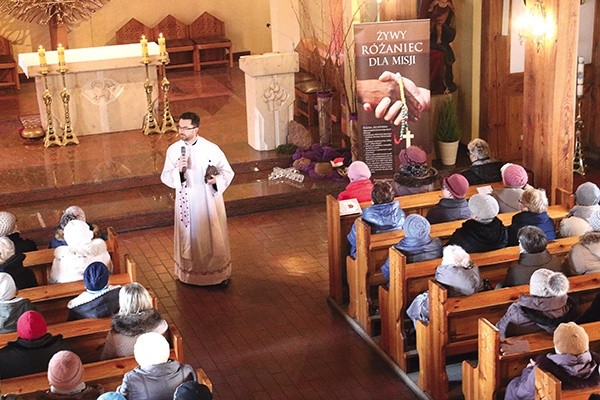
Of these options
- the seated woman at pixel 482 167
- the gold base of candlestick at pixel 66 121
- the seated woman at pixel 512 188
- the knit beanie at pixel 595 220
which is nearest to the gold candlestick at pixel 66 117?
the gold base of candlestick at pixel 66 121

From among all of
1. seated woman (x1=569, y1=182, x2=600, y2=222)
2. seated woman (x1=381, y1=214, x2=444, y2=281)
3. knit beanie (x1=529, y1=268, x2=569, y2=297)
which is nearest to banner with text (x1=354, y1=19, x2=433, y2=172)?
seated woman (x1=569, y1=182, x2=600, y2=222)

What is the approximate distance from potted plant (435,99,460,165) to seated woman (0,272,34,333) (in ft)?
22.0

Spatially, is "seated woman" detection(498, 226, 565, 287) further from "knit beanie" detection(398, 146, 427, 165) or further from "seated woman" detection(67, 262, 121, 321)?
"seated woman" detection(67, 262, 121, 321)

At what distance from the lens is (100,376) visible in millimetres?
6172

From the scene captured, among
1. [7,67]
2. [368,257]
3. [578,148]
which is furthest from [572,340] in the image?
[7,67]

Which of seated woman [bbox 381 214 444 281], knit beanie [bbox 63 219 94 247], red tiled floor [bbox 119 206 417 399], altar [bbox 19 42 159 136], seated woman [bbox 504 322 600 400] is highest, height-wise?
altar [bbox 19 42 159 136]

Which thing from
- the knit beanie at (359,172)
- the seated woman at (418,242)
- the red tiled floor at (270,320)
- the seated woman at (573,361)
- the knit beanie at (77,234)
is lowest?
the red tiled floor at (270,320)

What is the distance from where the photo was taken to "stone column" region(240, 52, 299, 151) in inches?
496

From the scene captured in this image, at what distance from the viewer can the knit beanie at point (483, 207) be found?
299 inches

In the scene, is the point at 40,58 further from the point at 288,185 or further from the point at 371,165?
the point at 371,165

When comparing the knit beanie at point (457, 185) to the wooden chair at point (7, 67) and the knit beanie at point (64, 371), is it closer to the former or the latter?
the knit beanie at point (64, 371)

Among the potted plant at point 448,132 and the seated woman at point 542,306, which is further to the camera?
the potted plant at point 448,132

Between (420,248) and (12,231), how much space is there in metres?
3.16

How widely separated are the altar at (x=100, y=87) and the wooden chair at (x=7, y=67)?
3.04 m
